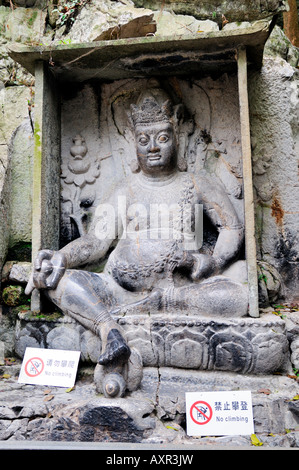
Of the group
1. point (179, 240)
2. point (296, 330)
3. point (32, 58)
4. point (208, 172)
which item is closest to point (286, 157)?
point (208, 172)

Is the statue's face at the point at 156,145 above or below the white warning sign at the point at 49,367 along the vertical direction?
above

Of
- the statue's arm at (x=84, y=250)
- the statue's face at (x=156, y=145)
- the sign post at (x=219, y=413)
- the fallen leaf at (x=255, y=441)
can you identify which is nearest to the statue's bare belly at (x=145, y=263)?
the statue's arm at (x=84, y=250)

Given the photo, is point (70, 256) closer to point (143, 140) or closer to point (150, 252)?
point (150, 252)

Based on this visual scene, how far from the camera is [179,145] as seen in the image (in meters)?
4.34

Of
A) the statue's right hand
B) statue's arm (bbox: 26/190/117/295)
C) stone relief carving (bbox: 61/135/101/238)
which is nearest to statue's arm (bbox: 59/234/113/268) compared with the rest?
statue's arm (bbox: 26/190/117/295)

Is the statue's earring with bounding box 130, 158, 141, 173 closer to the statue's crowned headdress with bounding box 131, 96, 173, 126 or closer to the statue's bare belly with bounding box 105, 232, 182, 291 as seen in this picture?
the statue's crowned headdress with bounding box 131, 96, 173, 126

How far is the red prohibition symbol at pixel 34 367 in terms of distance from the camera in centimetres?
339

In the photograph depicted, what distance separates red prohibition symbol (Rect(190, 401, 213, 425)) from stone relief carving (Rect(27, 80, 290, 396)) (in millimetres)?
374

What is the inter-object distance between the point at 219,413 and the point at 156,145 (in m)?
2.24

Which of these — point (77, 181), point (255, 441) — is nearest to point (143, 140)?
point (77, 181)

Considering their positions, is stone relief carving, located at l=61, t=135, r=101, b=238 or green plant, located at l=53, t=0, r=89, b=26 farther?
green plant, located at l=53, t=0, r=89, b=26

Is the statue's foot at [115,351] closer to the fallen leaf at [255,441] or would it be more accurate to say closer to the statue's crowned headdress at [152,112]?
the fallen leaf at [255,441]

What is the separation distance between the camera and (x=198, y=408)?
2.94 meters

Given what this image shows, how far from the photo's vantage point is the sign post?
286 centimetres
